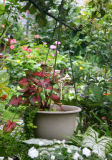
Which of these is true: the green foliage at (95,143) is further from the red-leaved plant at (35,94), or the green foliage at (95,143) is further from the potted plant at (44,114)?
the red-leaved plant at (35,94)

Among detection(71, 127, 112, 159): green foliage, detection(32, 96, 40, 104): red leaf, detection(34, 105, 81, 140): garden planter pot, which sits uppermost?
detection(32, 96, 40, 104): red leaf

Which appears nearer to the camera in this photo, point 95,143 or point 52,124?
point 95,143

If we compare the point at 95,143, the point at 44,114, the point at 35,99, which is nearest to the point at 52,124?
the point at 44,114

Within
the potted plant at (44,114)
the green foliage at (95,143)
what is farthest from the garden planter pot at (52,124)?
the green foliage at (95,143)

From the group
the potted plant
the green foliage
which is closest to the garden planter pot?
the potted plant

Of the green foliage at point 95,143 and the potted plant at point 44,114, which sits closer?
the green foliage at point 95,143

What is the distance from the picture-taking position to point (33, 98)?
1582 millimetres

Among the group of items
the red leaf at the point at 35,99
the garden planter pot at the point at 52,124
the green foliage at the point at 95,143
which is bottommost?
the green foliage at the point at 95,143

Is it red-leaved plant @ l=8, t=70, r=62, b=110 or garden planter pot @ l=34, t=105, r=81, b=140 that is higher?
red-leaved plant @ l=8, t=70, r=62, b=110

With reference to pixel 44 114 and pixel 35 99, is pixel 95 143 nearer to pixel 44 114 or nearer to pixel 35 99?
pixel 44 114

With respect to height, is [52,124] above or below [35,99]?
below

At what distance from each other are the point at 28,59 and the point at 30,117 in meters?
2.49

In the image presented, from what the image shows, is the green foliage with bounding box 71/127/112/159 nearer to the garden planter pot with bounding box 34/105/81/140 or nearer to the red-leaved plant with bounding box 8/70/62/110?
the garden planter pot with bounding box 34/105/81/140

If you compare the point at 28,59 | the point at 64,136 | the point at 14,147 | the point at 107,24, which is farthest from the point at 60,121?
the point at 28,59
